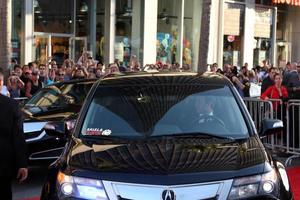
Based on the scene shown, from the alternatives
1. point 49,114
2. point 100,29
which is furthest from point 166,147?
point 100,29

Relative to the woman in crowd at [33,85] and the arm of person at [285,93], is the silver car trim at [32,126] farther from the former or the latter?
the arm of person at [285,93]

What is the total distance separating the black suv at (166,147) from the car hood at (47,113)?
9.95 feet

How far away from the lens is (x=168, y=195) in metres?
3.90

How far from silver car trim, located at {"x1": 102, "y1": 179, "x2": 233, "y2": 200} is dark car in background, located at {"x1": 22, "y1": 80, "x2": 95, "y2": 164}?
123 inches

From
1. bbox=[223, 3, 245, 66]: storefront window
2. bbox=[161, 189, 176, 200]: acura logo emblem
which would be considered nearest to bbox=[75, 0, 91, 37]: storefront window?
bbox=[223, 3, 245, 66]: storefront window

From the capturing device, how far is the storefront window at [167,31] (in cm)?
2372

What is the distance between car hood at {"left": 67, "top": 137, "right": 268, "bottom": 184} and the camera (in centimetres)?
402

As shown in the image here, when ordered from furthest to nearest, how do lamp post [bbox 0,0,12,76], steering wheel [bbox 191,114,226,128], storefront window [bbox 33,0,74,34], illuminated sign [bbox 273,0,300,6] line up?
illuminated sign [bbox 273,0,300,6] < storefront window [bbox 33,0,74,34] < lamp post [bbox 0,0,12,76] < steering wheel [bbox 191,114,226,128]

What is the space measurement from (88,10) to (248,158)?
18.8 metres

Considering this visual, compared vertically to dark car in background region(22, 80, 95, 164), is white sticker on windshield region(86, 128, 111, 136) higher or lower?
higher

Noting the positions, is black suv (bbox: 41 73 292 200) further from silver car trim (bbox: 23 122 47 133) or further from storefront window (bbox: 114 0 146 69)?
storefront window (bbox: 114 0 146 69)

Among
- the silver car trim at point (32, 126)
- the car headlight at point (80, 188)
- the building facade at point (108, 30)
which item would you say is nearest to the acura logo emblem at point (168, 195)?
the car headlight at point (80, 188)

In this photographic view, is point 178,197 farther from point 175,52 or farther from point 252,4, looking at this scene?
point 252,4

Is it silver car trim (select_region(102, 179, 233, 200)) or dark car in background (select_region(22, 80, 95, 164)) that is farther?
dark car in background (select_region(22, 80, 95, 164))
